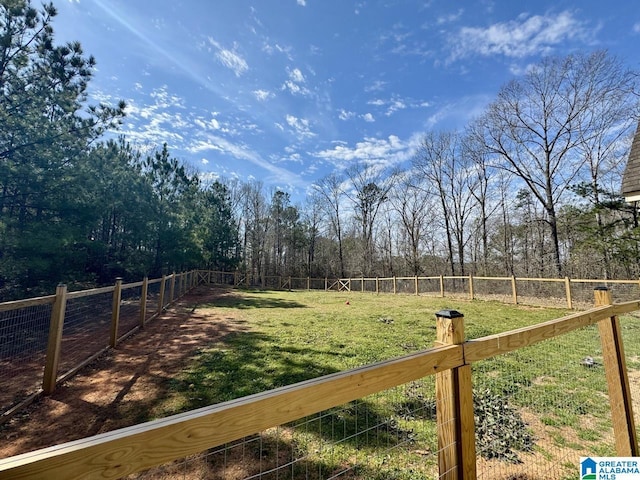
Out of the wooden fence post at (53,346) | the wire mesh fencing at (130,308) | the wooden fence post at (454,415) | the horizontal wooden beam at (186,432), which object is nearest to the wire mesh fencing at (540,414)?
the wooden fence post at (454,415)

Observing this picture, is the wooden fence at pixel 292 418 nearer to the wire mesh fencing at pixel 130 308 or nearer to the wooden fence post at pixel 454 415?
the wooden fence post at pixel 454 415

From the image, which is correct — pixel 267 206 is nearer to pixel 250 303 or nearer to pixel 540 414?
pixel 250 303

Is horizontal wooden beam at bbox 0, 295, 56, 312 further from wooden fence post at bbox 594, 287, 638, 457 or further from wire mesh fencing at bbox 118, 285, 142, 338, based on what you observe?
wooden fence post at bbox 594, 287, 638, 457

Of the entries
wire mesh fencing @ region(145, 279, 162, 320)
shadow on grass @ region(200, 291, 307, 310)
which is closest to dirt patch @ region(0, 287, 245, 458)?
wire mesh fencing @ region(145, 279, 162, 320)

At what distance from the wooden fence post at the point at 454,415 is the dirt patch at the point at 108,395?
10.2 feet

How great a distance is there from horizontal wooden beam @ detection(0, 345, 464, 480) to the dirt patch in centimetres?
295

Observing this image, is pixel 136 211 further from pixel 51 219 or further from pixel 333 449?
pixel 333 449

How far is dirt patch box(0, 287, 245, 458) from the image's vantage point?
2783mm

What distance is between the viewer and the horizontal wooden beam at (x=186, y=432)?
2.08ft

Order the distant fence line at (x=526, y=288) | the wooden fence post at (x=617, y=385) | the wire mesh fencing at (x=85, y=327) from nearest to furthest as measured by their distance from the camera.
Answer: the wooden fence post at (x=617, y=385) → the wire mesh fencing at (x=85, y=327) → the distant fence line at (x=526, y=288)

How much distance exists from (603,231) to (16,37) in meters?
21.1

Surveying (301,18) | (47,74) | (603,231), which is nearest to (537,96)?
(603,231)

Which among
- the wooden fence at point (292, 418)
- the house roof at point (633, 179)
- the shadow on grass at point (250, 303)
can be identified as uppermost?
the house roof at point (633, 179)

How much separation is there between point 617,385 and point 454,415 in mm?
2236
